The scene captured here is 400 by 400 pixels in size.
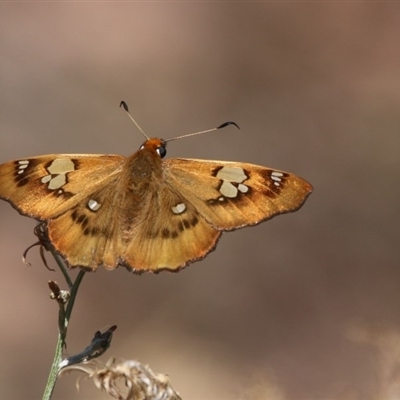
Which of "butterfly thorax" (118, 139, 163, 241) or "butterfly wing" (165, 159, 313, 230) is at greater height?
"butterfly thorax" (118, 139, 163, 241)

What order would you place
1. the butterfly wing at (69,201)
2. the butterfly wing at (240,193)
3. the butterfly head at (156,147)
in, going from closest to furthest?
the butterfly wing at (69,201) < the butterfly wing at (240,193) < the butterfly head at (156,147)

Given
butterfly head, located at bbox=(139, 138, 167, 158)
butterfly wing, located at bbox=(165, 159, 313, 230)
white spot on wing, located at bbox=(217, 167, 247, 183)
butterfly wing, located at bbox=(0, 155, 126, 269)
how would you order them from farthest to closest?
1. butterfly head, located at bbox=(139, 138, 167, 158)
2. white spot on wing, located at bbox=(217, 167, 247, 183)
3. butterfly wing, located at bbox=(165, 159, 313, 230)
4. butterfly wing, located at bbox=(0, 155, 126, 269)

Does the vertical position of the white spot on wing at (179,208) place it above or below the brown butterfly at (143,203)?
below

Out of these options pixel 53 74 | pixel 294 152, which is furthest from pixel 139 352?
pixel 53 74

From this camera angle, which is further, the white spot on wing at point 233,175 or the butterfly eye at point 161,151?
the butterfly eye at point 161,151

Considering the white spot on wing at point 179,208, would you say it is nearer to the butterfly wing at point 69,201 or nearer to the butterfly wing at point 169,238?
the butterfly wing at point 169,238

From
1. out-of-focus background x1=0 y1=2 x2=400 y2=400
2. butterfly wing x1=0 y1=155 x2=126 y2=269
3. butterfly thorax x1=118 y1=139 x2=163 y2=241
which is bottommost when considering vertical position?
out-of-focus background x1=0 y1=2 x2=400 y2=400

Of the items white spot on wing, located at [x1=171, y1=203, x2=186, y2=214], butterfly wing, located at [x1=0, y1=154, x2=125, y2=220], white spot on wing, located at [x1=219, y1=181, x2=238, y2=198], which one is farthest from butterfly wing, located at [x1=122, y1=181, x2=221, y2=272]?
butterfly wing, located at [x1=0, y1=154, x2=125, y2=220]

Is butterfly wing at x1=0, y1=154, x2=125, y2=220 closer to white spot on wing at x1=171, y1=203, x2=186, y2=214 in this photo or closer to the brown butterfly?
the brown butterfly

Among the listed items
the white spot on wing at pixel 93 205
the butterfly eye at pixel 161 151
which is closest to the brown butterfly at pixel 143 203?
the white spot on wing at pixel 93 205
